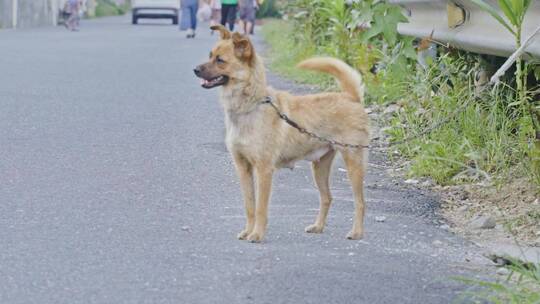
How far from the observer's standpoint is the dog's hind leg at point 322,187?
20.4 feet

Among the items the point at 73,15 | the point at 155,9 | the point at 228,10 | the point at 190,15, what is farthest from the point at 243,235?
the point at 155,9

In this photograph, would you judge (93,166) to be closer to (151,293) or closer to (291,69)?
(151,293)

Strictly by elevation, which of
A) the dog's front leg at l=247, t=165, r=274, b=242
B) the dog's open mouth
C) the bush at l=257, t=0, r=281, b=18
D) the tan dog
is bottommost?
the bush at l=257, t=0, r=281, b=18

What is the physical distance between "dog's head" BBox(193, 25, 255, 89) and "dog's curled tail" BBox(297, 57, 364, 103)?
0.47m

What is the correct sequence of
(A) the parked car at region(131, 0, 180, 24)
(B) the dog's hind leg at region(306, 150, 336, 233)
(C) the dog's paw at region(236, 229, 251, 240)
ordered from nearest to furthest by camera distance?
(C) the dog's paw at region(236, 229, 251, 240), (B) the dog's hind leg at region(306, 150, 336, 233), (A) the parked car at region(131, 0, 180, 24)

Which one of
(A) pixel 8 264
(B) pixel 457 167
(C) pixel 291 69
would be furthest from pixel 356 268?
(C) pixel 291 69

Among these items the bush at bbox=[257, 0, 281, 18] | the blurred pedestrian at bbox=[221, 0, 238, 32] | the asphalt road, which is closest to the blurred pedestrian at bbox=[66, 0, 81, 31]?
the blurred pedestrian at bbox=[221, 0, 238, 32]

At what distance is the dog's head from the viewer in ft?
19.9

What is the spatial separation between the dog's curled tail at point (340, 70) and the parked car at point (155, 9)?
34.1 m

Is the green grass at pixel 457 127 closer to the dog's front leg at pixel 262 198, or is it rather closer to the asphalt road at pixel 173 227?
the asphalt road at pixel 173 227

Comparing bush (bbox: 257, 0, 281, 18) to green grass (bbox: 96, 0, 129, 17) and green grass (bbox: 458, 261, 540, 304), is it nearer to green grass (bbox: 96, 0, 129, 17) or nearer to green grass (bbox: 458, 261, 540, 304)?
green grass (bbox: 96, 0, 129, 17)

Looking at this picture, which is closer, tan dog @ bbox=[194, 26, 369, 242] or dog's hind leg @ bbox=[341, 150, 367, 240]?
tan dog @ bbox=[194, 26, 369, 242]

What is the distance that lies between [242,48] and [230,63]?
99mm

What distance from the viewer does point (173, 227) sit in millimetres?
6105
